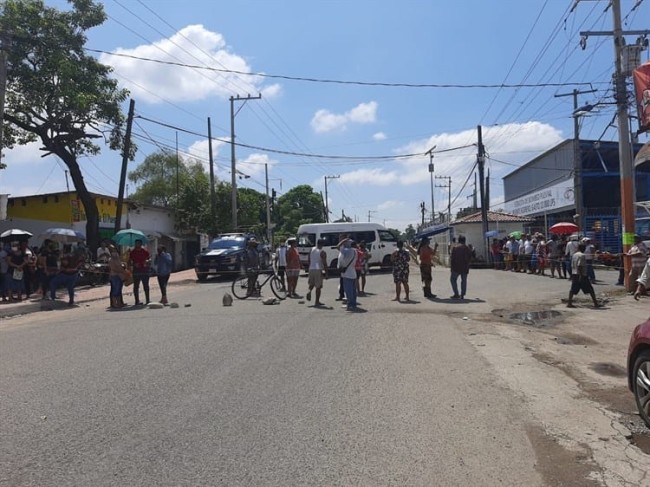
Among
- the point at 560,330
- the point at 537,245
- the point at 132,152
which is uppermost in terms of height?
the point at 132,152

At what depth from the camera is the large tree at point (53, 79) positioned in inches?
887

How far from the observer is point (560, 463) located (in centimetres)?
456

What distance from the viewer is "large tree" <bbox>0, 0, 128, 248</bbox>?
22531 mm

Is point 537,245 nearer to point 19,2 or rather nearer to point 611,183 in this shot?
point 611,183

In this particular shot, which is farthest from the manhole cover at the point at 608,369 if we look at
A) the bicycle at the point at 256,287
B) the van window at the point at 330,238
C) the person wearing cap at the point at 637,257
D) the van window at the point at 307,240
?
the van window at the point at 307,240

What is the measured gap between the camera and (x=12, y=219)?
99.3 ft

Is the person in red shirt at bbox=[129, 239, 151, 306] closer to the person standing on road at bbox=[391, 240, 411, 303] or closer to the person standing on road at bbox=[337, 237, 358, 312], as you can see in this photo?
the person standing on road at bbox=[337, 237, 358, 312]

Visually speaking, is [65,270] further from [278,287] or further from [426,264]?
[426,264]

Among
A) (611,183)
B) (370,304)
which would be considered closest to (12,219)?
(370,304)

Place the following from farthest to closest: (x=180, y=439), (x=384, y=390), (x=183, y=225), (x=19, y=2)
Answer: (x=183, y=225), (x=19, y=2), (x=384, y=390), (x=180, y=439)

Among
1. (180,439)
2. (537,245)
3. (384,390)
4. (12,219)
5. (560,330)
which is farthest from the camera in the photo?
(12,219)

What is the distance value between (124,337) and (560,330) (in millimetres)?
8139

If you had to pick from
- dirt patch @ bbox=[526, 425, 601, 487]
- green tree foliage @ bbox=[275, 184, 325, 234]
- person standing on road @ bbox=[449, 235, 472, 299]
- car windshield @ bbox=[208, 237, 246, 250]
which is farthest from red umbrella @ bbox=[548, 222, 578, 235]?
green tree foliage @ bbox=[275, 184, 325, 234]

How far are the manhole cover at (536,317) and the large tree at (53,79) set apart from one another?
17425mm
